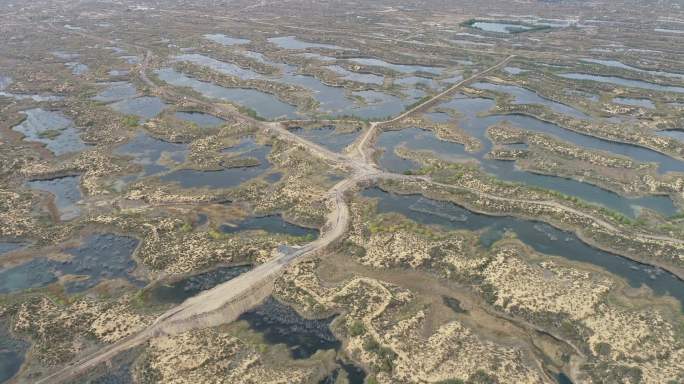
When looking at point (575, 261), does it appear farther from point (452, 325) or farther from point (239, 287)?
point (239, 287)

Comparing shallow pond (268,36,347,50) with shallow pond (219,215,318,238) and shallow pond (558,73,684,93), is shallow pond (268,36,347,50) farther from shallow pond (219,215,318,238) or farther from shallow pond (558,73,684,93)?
shallow pond (219,215,318,238)

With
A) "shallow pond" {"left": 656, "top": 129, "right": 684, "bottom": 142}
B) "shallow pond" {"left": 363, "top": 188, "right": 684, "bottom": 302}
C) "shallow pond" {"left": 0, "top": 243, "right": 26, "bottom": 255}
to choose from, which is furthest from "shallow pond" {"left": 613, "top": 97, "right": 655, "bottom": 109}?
"shallow pond" {"left": 0, "top": 243, "right": 26, "bottom": 255}

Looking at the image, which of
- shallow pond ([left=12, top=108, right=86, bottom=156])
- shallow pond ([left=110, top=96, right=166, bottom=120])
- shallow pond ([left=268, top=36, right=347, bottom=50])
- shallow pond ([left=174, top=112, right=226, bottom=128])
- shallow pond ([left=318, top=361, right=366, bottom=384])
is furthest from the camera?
shallow pond ([left=268, top=36, right=347, bottom=50])

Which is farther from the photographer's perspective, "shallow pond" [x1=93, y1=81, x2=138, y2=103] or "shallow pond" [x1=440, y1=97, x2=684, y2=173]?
"shallow pond" [x1=93, y1=81, x2=138, y2=103]

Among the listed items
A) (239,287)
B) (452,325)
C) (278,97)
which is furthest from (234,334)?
(278,97)

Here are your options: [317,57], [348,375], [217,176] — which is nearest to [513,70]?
[317,57]

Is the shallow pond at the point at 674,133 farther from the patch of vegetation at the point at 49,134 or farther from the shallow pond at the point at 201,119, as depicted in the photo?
the patch of vegetation at the point at 49,134
